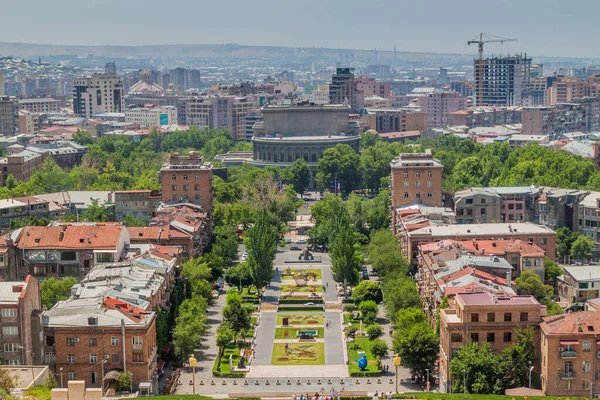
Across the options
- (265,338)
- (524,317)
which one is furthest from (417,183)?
(524,317)

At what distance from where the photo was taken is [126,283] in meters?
68.6

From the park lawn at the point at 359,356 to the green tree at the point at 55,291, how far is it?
1708 centimetres

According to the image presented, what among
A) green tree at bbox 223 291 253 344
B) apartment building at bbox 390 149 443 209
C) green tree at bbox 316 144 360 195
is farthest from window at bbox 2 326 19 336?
green tree at bbox 316 144 360 195

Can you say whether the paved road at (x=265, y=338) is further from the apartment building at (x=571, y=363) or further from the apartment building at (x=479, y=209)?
the apartment building at (x=479, y=209)

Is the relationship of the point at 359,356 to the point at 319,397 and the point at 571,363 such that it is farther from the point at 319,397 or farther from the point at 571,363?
the point at 319,397

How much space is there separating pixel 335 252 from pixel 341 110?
78739 mm

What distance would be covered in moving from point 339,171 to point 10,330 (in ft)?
288

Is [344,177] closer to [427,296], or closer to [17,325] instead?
[427,296]

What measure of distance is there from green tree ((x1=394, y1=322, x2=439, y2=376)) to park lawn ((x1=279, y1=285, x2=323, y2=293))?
83.6 ft

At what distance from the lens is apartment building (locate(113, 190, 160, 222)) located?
111 m

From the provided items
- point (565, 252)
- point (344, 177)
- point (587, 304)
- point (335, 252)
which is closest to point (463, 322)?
point (587, 304)

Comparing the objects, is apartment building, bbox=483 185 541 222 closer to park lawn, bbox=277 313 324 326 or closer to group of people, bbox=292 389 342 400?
park lawn, bbox=277 313 324 326

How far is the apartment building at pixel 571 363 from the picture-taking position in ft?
187

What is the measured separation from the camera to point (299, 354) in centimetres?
7075
